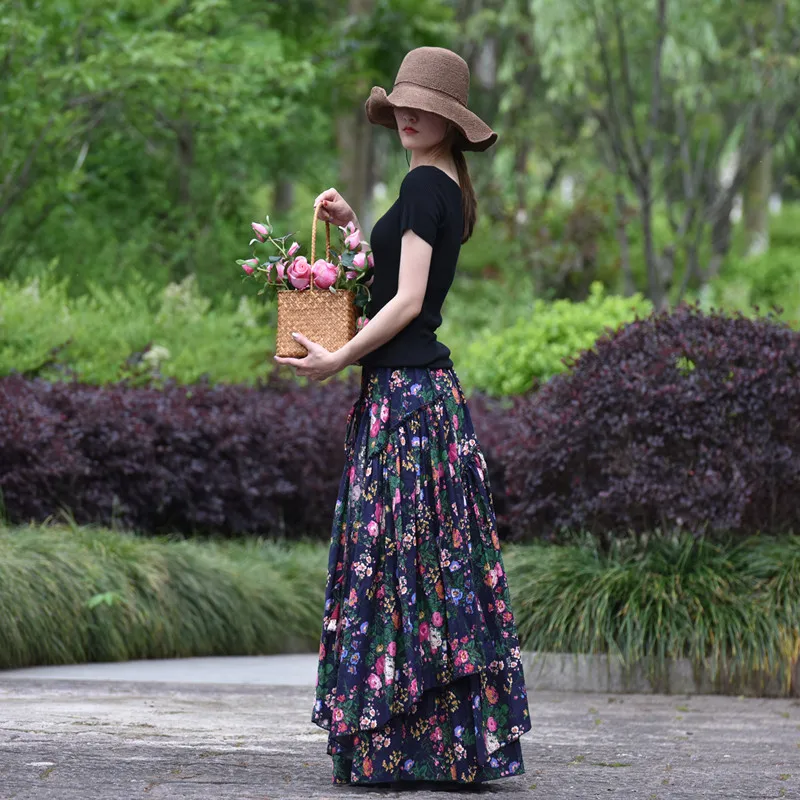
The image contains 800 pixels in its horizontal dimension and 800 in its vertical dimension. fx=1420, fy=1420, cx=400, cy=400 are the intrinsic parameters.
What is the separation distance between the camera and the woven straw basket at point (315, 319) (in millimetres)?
4230

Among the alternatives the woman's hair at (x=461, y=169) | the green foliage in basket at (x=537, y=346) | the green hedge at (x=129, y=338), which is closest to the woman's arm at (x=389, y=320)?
the woman's hair at (x=461, y=169)

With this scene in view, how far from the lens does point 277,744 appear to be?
484cm

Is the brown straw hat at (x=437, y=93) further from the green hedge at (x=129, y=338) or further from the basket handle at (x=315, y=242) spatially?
the green hedge at (x=129, y=338)

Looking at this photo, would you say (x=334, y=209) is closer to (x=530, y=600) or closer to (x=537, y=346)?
(x=530, y=600)

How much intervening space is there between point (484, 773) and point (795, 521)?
11.9 ft

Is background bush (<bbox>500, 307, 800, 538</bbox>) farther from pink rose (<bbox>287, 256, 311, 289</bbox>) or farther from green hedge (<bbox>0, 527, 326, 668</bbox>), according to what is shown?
pink rose (<bbox>287, 256, 311, 289</bbox>)

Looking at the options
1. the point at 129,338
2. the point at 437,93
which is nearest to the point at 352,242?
the point at 437,93

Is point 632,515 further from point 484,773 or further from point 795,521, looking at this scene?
point 484,773

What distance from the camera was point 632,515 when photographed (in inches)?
284

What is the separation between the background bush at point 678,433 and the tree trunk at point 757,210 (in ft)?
71.6

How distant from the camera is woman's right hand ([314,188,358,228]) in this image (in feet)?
14.4

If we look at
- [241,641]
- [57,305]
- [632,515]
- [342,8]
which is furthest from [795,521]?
[342,8]

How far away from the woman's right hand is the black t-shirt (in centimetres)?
21

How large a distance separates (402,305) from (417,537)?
68 centimetres
